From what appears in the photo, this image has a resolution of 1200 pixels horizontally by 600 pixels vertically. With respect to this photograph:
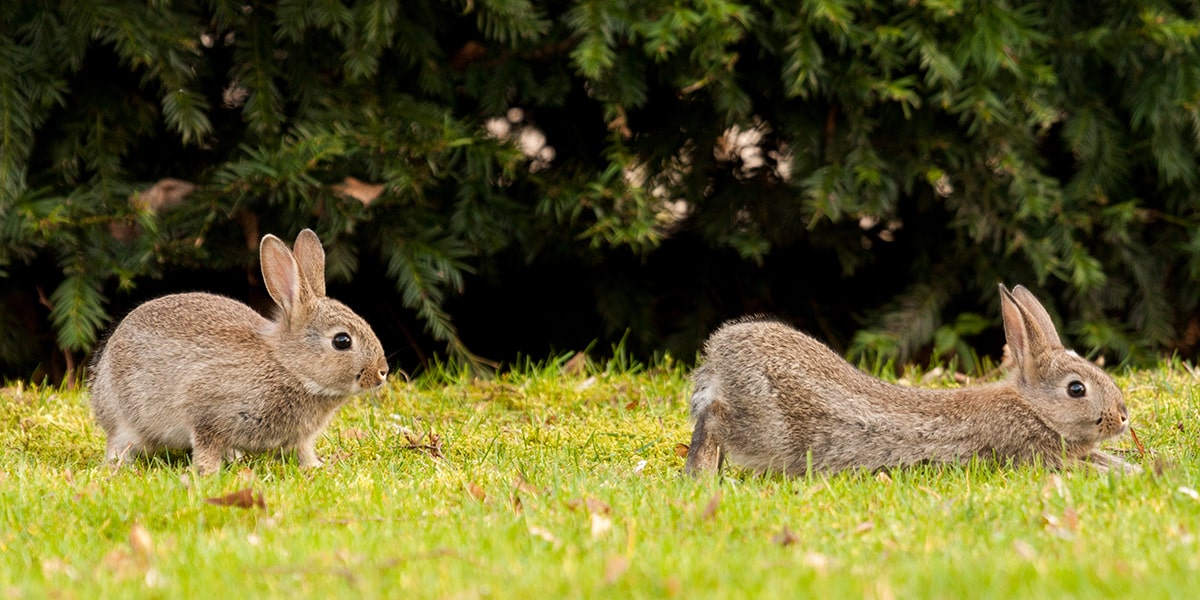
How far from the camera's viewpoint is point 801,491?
5.29 metres

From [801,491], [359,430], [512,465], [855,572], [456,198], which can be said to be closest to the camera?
[855,572]

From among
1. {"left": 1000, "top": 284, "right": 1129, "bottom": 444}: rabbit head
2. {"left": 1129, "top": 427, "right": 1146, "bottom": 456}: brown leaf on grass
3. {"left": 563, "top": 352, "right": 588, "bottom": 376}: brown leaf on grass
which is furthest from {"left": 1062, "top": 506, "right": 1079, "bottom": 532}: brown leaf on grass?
{"left": 563, "top": 352, "right": 588, "bottom": 376}: brown leaf on grass

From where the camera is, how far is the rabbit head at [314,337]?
20.4 feet

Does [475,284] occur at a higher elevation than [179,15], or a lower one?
lower

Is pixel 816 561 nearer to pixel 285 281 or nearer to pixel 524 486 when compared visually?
pixel 524 486

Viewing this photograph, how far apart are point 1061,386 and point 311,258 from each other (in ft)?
11.0

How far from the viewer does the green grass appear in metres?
3.82

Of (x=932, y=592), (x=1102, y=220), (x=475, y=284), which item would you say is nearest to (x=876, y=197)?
(x=1102, y=220)

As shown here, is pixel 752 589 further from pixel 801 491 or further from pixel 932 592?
pixel 801 491

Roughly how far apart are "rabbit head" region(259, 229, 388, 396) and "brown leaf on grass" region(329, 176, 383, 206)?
1018 mm

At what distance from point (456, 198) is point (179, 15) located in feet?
5.70

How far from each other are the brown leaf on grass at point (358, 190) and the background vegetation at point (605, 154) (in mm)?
26

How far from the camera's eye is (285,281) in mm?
6379

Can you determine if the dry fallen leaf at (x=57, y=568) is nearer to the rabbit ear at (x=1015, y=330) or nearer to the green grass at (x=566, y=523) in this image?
the green grass at (x=566, y=523)
